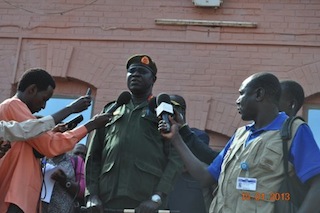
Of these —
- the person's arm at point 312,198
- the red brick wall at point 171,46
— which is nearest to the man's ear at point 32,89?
the person's arm at point 312,198

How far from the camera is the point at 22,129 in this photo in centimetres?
596

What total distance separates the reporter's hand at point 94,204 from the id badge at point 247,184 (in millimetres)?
1273

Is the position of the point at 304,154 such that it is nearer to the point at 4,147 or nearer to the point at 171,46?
the point at 4,147

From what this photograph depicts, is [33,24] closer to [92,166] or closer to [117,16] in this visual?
[117,16]

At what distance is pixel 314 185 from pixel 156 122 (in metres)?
1.67

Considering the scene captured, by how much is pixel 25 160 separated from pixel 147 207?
3.45 ft

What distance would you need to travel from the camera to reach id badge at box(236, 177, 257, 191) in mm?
5074

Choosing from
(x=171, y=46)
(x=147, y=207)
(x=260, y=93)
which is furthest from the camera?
(x=171, y=46)

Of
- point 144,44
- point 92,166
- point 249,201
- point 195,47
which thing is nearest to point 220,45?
point 195,47

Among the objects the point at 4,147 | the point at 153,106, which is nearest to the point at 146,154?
the point at 153,106

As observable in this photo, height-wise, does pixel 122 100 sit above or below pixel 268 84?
below

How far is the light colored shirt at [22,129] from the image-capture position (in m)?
5.91

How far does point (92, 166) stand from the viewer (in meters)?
6.25
